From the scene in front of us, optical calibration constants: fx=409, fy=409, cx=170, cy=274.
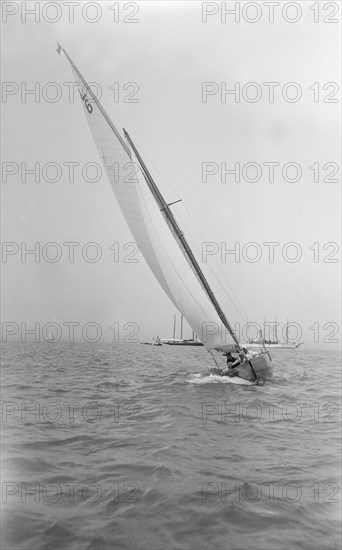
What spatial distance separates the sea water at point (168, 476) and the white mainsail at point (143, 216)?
7127 millimetres

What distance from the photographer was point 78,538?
175 inches

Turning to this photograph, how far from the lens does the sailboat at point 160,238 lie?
712 inches

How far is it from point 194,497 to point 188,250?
15040mm

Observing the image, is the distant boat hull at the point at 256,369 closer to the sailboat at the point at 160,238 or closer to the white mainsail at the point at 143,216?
the sailboat at the point at 160,238

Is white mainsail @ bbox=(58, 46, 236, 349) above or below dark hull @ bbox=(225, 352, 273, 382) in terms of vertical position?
above

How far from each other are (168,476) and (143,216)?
517 inches

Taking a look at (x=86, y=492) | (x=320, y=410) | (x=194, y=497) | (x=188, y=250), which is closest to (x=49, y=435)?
(x=86, y=492)

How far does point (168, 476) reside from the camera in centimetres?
653

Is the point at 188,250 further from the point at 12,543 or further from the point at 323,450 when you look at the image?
the point at 12,543

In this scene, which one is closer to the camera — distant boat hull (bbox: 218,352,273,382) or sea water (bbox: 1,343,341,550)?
sea water (bbox: 1,343,341,550)

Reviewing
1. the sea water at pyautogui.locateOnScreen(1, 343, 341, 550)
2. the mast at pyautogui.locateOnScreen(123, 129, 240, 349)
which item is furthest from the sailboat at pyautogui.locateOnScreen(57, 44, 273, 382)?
the sea water at pyautogui.locateOnScreen(1, 343, 341, 550)

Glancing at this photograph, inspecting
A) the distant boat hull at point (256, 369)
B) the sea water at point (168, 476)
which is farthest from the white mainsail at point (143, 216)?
the sea water at point (168, 476)

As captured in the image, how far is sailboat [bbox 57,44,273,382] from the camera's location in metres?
18.1

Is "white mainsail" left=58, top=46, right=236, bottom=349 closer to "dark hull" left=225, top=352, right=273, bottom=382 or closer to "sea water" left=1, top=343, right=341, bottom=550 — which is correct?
"dark hull" left=225, top=352, right=273, bottom=382
